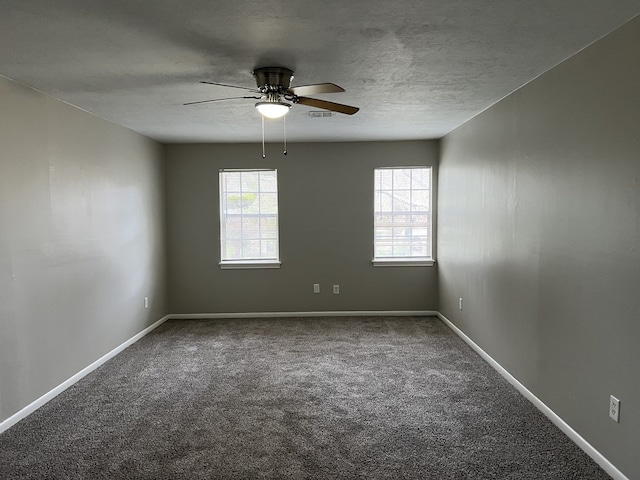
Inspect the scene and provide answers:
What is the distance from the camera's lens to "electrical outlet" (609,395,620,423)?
2.29 metres

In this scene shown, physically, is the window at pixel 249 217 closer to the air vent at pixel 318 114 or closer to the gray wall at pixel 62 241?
the gray wall at pixel 62 241

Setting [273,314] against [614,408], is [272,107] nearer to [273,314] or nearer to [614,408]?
[614,408]

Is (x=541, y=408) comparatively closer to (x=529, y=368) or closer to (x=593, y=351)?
(x=529, y=368)

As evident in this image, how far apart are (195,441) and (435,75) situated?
2800 mm

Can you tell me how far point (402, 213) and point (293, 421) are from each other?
3.61m

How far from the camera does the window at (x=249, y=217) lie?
597cm

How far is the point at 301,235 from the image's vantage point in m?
5.93

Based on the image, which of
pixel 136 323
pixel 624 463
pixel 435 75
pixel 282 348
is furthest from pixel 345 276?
pixel 624 463

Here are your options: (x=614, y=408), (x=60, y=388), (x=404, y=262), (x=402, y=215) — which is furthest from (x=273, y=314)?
(x=614, y=408)

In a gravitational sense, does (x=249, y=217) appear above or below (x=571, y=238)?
above

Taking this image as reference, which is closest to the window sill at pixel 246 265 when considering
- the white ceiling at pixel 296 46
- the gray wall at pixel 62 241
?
the gray wall at pixel 62 241

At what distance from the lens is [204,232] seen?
5.92m

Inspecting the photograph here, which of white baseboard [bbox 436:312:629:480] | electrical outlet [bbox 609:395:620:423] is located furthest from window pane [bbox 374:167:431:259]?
electrical outlet [bbox 609:395:620:423]

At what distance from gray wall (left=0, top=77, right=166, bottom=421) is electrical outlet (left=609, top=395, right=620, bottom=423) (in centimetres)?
358
